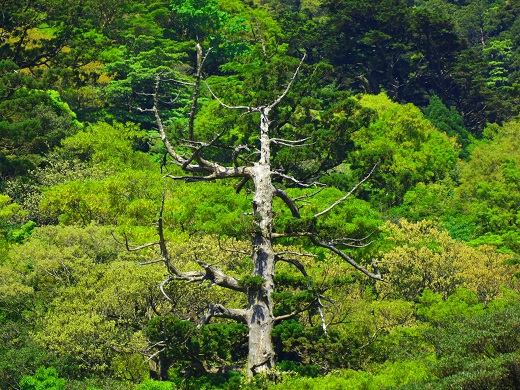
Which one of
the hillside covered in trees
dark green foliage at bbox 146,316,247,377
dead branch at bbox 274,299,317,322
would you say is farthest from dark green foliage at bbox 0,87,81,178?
dead branch at bbox 274,299,317,322

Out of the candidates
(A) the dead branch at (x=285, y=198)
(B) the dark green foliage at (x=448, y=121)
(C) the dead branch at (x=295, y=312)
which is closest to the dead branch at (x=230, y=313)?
(C) the dead branch at (x=295, y=312)

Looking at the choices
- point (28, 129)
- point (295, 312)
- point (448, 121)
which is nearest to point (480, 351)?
point (295, 312)

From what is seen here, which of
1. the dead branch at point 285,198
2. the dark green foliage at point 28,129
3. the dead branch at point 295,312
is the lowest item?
the dark green foliage at point 28,129

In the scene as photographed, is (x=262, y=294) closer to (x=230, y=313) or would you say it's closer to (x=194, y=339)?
(x=230, y=313)

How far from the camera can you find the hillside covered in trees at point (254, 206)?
48.5ft

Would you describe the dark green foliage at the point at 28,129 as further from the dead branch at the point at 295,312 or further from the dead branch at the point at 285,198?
the dead branch at the point at 295,312

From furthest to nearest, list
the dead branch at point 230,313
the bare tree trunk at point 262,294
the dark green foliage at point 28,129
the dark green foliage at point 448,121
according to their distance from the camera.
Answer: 1. the dark green foliage at point 448,121
2. the dark green foliage at point 28,129
3. the dead branch at point 230,313
4. the bare tree trunk at point 262,294

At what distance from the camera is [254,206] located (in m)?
14.4

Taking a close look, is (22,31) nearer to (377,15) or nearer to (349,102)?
(349,102)

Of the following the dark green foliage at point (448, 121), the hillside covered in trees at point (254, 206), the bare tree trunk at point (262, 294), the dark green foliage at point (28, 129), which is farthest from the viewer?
the dark green foliage at point (448, 121)

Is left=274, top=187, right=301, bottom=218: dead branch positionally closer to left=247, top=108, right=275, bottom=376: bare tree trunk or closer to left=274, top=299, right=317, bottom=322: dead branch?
left=247, top=108, right=275, bottom=376: bare tree trunk

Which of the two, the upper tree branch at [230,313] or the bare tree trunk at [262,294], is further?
the upper tree branch at [230,313]

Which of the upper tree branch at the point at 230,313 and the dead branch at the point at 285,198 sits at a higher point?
the dead branch at the point at 285,198

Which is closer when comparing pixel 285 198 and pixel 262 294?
pixel 262 294
